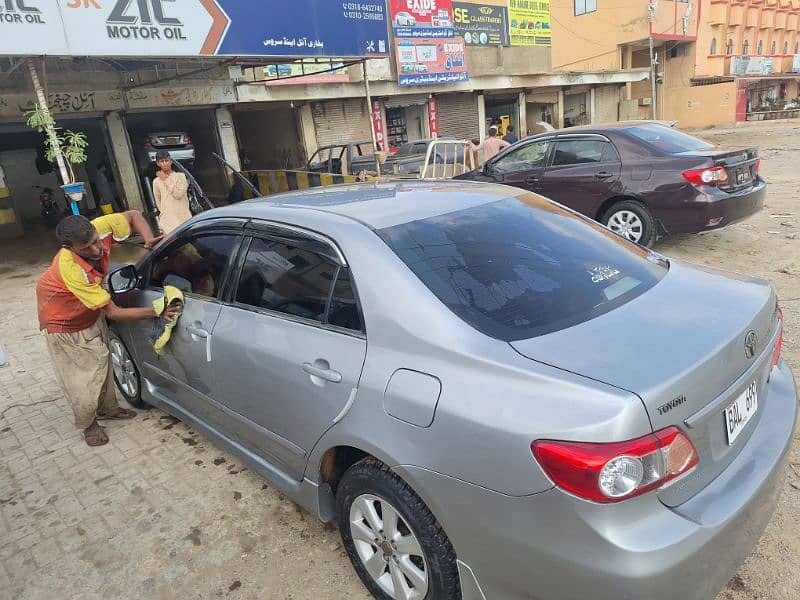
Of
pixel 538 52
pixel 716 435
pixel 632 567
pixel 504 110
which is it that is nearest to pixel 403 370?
pixel 632 567

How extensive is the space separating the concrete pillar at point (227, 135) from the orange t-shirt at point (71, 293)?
10.8 meters

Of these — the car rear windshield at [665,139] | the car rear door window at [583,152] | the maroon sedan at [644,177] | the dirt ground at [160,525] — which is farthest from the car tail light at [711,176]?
the dirt ground at [160,525]

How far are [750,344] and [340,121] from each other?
629 inches

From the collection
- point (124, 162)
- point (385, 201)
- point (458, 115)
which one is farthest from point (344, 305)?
point (458, 115)

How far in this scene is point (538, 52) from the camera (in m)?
25.5

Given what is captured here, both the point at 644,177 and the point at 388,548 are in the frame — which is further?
the point at 644,177

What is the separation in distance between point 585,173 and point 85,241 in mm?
5344

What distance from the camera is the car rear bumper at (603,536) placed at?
145 centimetres

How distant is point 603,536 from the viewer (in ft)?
4.75

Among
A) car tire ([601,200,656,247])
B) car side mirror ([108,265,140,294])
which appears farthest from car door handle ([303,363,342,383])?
car tire ([601,200,656,247])

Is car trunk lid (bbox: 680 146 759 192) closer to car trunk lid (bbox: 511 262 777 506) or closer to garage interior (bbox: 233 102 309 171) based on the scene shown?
car trunk lid (bbox: 511 262 777 506)

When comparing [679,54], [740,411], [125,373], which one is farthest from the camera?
[679,54]

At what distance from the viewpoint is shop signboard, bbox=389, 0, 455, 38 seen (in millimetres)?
16156

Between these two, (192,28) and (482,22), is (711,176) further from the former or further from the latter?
(482,22)
